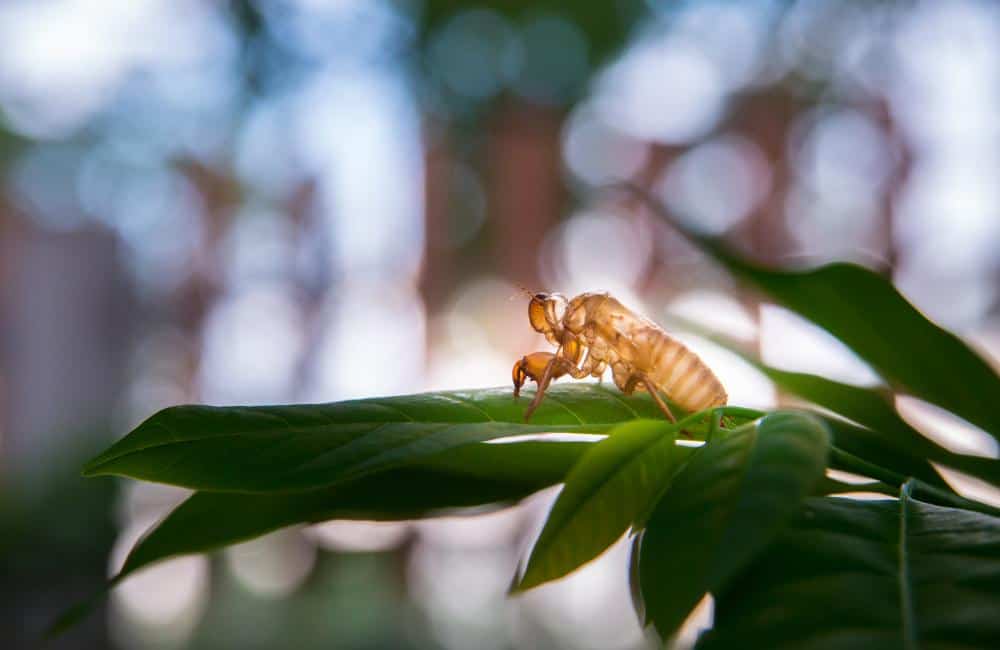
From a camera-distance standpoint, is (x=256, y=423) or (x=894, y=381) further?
(x=894, y=381)

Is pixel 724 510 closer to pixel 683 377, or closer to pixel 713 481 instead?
pixel 713 481

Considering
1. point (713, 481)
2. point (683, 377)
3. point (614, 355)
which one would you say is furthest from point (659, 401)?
point (713, 481)

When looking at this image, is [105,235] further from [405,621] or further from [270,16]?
[405,621]

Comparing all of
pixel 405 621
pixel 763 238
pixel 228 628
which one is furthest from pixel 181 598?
pixel 763 238

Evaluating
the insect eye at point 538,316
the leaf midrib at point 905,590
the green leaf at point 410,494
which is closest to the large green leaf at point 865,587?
the leaf midrib at point 905,590

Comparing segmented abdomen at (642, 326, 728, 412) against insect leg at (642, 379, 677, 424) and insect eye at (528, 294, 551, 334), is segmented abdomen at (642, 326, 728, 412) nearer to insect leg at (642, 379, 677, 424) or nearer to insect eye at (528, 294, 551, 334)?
insect leg at (642, 379, 677, 424)

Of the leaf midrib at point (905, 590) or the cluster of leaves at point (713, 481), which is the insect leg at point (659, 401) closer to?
the cluster of leaves at point (713, 481)
